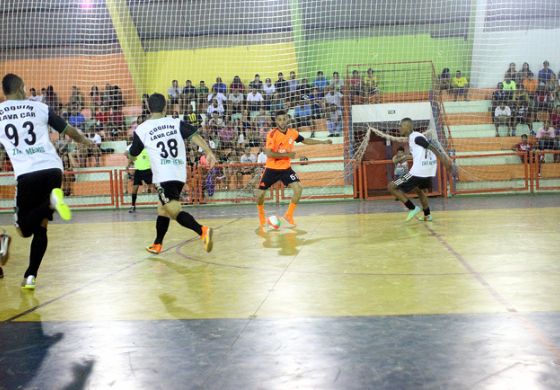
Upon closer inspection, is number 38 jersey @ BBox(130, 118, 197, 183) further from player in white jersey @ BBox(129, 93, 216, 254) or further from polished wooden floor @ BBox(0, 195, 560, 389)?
polished wooden floor @ BBox(0, 195, 560, 389)

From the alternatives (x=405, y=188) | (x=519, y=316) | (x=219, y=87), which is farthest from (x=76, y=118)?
(x=519, y=316)

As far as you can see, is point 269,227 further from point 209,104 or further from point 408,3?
point 408,3

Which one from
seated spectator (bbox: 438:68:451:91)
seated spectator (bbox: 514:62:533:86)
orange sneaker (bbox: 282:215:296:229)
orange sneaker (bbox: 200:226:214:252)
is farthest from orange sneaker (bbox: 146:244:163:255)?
seated spectator (bbox: 514:62:533:86)

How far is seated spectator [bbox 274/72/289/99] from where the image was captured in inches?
722

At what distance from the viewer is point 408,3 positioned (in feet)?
64.1

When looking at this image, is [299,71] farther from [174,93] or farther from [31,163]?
[31,163]

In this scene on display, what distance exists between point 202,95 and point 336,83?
3995mm

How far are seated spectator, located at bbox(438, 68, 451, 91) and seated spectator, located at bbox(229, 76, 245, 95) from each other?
235 inches

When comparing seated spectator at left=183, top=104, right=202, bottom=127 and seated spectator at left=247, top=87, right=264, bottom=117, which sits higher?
seated spectator at left=247, top=87, right=264, bottom=117

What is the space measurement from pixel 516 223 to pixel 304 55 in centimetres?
1102

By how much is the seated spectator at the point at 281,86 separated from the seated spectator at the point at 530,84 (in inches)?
272

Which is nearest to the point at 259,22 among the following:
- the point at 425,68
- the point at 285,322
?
the point at 425,68

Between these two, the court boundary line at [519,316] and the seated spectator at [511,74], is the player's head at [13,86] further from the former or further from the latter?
the seated spectator at [511,74]

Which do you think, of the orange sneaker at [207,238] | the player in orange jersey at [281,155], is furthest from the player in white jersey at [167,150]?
the player in orange jersey at [281,155]
